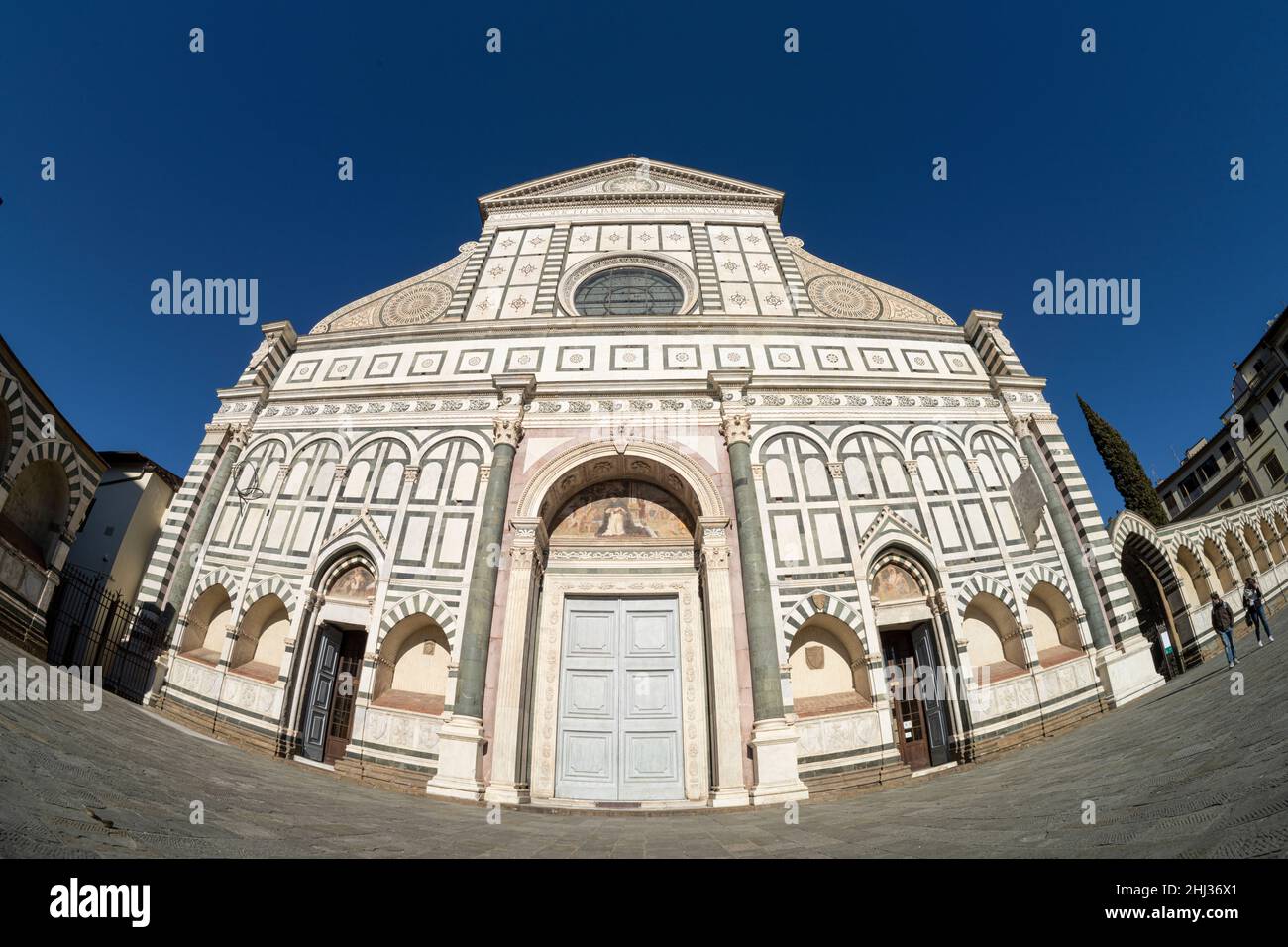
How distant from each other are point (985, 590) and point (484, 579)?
1035 cm

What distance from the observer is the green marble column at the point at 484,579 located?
10258 mm

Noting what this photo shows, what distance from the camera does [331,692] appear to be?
1159 cm

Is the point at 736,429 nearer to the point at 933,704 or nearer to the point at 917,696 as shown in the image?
the point at 917,696

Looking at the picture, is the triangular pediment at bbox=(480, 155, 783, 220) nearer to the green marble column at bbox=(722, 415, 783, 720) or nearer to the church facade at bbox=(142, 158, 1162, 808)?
the church facade at bbox=(142, 158, 1162, 808)

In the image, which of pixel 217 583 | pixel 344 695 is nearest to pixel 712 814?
pixel 344 695

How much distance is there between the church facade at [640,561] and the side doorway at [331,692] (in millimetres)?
48

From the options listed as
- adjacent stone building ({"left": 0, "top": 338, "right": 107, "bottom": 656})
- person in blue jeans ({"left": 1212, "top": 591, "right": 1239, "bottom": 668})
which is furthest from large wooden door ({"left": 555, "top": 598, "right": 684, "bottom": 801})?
adjacent stone building ({"left": 0, "top": 338, "right": 107, "bottom": 656})

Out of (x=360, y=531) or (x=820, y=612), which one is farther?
(x=360, y=531)

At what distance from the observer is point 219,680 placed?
36.3 feet

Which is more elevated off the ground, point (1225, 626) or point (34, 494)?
point (34, 494)

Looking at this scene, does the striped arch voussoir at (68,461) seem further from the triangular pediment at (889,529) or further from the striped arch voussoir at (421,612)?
the triangular pediment at (889,529)

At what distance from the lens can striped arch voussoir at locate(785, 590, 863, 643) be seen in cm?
1126

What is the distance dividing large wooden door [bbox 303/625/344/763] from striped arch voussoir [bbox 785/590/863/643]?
9369 mm
